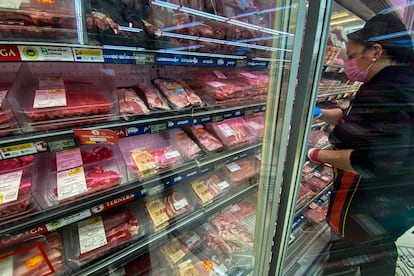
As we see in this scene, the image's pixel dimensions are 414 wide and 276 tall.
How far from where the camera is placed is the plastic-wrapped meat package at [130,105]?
0.86 meters

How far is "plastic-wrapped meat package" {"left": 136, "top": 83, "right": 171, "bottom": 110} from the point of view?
99 cm

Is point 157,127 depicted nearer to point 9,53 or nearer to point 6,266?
point 9,53

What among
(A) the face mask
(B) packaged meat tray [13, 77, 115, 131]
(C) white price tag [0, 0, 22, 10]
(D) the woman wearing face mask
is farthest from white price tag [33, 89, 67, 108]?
(A) the face mask

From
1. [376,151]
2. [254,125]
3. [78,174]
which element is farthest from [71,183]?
[376,151]

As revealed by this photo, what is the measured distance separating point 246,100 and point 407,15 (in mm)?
1350

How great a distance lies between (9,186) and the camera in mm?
709

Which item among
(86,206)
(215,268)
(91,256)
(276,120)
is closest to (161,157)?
(86,206)

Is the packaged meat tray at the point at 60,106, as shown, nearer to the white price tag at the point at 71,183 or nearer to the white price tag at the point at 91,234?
the white price tag at the point at 71,183

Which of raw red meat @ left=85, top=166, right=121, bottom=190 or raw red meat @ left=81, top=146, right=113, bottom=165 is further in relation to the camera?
raw red meat @ left=81, top=146, right=113, bottom=165

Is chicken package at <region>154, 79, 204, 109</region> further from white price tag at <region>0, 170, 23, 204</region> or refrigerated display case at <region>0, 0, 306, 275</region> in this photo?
white price tag at <region>0, 170, 23, 204</region>

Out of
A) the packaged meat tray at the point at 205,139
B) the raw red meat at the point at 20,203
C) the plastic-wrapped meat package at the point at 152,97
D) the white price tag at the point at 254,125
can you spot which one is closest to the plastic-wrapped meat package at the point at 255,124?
the white price tag at the point at 254,125

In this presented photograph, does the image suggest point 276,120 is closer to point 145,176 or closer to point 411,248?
point 145,176

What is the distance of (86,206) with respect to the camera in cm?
77

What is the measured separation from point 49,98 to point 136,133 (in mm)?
346
